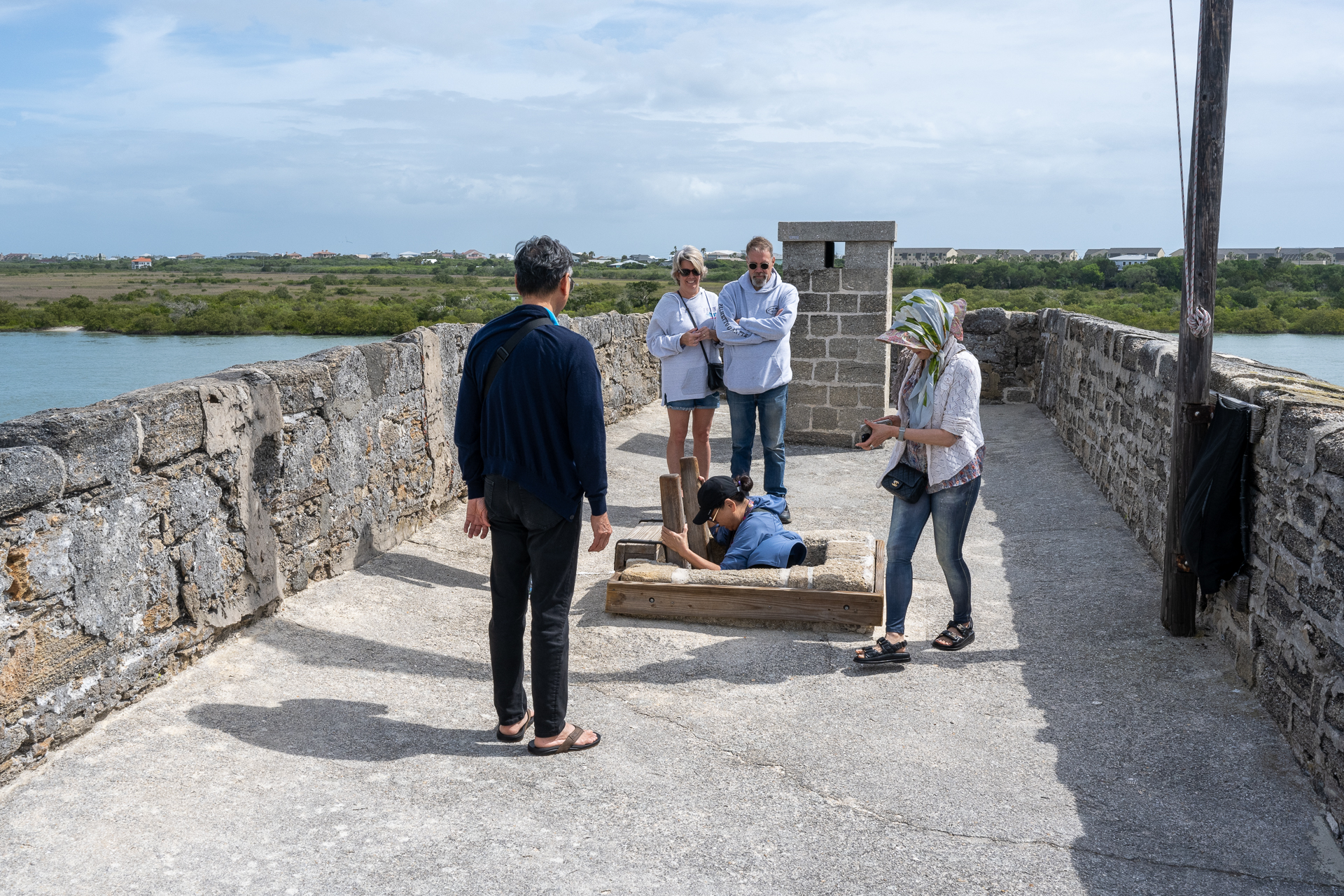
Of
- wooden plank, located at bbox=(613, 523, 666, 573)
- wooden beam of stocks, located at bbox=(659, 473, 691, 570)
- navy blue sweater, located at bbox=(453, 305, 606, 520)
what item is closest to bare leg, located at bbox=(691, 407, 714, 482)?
wooden plank, located at bbox=(613, 523, 666, 573)

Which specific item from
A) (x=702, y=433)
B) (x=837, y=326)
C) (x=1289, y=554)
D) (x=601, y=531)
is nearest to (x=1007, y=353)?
(x=837, y=326)

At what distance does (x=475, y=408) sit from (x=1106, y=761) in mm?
2550

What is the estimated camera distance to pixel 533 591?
338cm

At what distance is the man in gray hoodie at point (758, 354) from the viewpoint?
22.5ft

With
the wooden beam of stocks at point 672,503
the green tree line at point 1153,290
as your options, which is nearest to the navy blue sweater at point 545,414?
the wooden beam of stocks at point 672,503

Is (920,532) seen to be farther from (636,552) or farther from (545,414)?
(545,414)

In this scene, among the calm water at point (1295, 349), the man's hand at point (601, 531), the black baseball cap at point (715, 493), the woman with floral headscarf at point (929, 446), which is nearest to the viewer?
the man's hand at point (601, 531)

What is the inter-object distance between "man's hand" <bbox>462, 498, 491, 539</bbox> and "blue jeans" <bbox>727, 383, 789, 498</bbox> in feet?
11.9

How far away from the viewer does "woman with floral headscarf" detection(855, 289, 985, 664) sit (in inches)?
162

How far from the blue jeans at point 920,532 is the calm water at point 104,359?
10.1 meters

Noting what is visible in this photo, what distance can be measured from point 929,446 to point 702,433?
3.00 m

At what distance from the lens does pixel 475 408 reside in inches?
133

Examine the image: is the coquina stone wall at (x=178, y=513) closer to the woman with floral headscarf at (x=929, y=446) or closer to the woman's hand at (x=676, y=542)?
the woman's hand at (x=676, y=542)

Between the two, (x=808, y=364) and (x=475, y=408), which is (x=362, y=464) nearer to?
(x=475, y=408)
